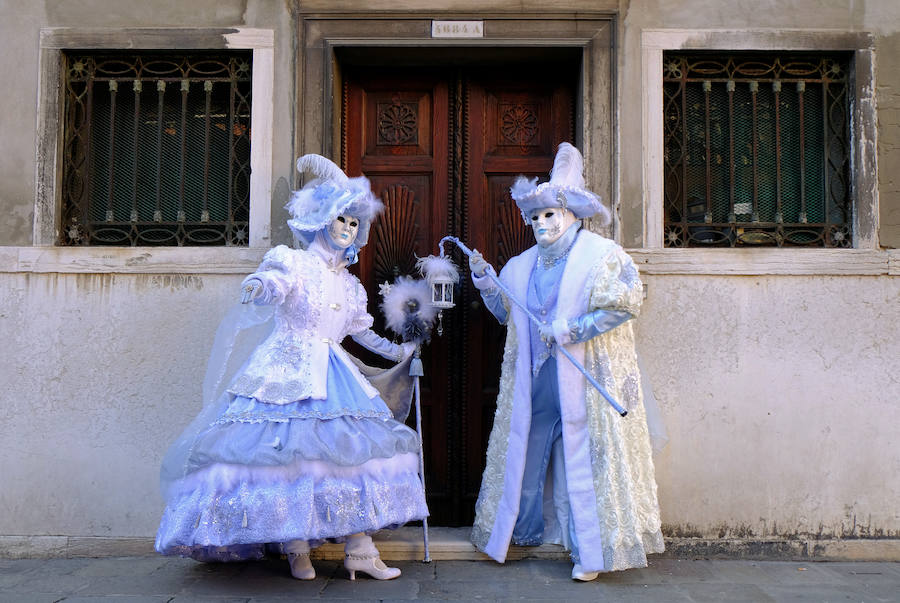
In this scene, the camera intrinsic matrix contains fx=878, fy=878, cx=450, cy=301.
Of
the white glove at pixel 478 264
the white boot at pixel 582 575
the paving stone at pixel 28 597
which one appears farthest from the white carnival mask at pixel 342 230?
the paving stone at pixel 28 597

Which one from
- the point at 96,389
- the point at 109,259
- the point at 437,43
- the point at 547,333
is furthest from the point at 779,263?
the point at 96,389

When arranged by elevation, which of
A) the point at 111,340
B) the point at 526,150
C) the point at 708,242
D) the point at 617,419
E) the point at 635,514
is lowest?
the point at 635,514

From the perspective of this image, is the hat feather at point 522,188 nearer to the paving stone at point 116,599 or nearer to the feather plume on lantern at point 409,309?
the feather plume on lantern at point 409,309

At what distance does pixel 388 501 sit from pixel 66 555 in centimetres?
226

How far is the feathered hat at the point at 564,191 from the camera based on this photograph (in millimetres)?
4988

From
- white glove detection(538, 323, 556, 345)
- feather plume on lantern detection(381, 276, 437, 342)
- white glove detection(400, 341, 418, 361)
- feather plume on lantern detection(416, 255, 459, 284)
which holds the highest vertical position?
feather plume on lantern detection(416, 255, 459, 284)

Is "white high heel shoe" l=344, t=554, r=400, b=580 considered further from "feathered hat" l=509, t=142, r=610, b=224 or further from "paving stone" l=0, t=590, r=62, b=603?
"feathered hat" l=509, t=142, r=610, b=224

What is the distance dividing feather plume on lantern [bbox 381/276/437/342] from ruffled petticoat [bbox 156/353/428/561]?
0.77m

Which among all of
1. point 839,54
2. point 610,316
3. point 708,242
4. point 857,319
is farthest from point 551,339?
point 839,54

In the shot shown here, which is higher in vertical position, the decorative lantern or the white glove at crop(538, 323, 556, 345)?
the decorative lantern

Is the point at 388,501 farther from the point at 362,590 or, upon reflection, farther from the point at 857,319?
the point at 857,319

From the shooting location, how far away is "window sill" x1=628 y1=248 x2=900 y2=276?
5438 millimetres

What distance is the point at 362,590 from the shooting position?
4.55m

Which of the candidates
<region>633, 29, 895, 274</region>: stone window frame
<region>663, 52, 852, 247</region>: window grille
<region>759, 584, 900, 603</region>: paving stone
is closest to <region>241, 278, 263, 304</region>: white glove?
<region>633, 29, 895, 274</region>: stone window frame
